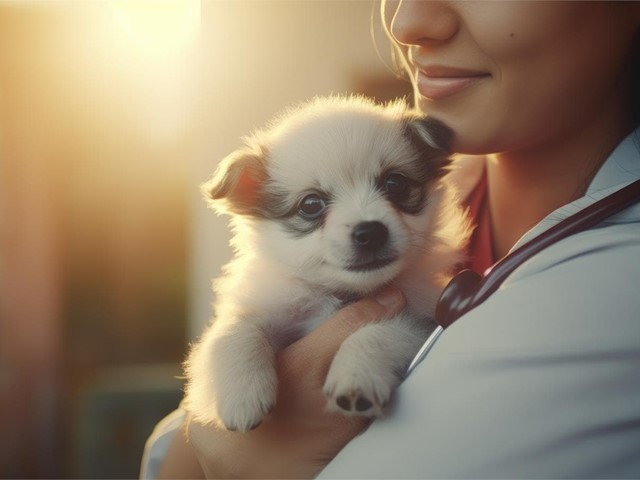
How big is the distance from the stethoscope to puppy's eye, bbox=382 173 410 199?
1.68 ft

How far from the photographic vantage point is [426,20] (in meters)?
1.63

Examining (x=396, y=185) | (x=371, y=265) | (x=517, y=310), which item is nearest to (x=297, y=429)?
(x=371, y=265)

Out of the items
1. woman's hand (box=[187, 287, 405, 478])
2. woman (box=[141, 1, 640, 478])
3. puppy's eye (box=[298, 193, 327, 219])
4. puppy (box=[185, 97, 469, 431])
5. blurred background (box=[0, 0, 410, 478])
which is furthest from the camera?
blurred background (box=[0, 0, 410, 478])

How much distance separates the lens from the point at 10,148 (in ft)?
18.3

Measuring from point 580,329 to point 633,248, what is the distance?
0.70ft

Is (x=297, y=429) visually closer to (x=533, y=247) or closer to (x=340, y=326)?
(x=340, y=326)

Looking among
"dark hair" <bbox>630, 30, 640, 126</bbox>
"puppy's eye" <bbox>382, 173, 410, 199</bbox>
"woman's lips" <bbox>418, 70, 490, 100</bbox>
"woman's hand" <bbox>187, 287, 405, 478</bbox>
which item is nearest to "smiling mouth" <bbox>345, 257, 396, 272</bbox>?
"woman's hand" <bbox>187, 287, 405, 478</bbox>

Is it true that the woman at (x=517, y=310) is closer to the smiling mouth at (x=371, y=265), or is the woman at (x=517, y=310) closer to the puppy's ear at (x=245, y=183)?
the smiling mouth at (x=371, y=265)

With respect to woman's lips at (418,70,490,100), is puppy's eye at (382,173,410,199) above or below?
below

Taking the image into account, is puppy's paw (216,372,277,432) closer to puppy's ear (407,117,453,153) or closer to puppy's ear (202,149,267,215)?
puppy's ear (202,149,267,215)

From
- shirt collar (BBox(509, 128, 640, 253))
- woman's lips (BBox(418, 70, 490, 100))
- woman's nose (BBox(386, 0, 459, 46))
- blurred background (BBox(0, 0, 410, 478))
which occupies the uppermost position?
woman's nose (BBox(386, 0, 459, 46))

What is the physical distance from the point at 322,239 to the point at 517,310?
67 centimetres

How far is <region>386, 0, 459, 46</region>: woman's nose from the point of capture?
1.62 metres

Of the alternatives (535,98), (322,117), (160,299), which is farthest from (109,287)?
(535,98)
